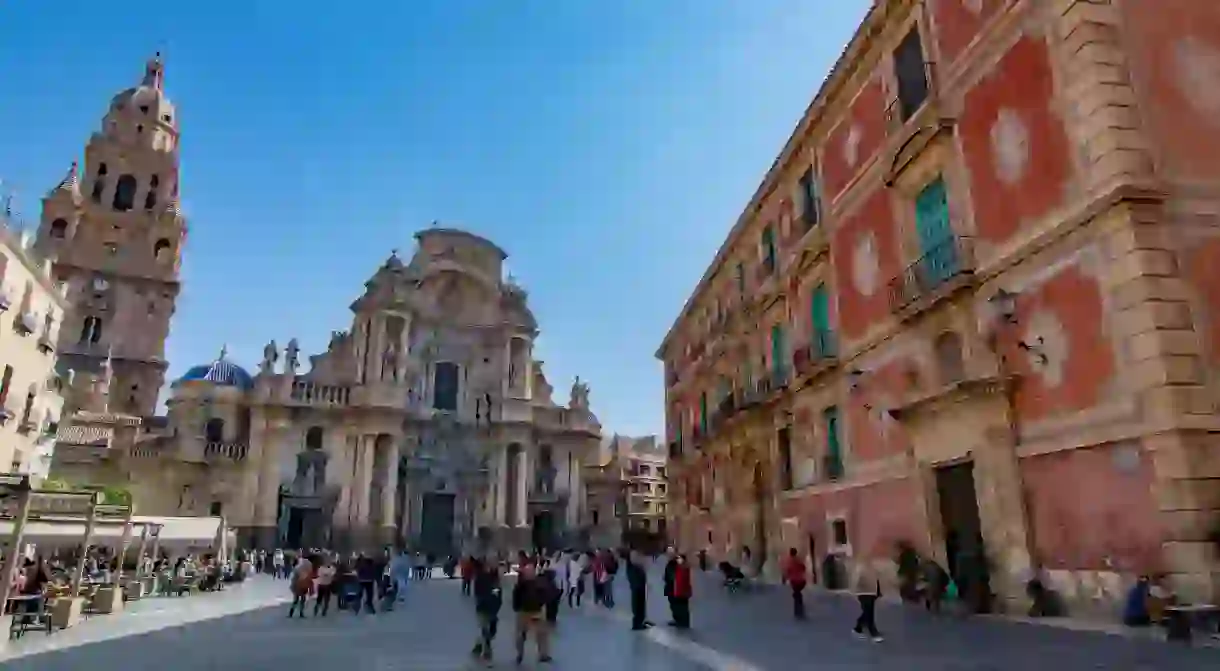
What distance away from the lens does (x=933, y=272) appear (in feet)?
46.2

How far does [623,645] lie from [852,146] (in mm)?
13026

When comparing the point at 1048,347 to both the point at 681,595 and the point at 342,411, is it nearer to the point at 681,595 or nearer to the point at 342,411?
the point at 681,595

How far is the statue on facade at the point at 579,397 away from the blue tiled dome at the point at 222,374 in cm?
1851

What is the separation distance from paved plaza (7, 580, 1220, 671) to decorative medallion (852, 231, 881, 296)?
6920 millimetres

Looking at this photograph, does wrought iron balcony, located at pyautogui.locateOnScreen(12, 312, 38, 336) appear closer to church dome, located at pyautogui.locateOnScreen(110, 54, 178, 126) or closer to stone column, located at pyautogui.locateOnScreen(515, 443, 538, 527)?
stone column, located at pyautogui.locateOnScreen(515, 443, 538, 527)

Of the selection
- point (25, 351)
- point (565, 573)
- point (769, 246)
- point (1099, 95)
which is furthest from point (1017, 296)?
point (25, 351)

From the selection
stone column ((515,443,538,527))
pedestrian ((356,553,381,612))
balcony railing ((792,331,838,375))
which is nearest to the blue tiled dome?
stone column ((515,443,538,527))

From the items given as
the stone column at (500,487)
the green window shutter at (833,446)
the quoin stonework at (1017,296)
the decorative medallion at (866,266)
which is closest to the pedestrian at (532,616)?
the quoin stonework at (1017,296)

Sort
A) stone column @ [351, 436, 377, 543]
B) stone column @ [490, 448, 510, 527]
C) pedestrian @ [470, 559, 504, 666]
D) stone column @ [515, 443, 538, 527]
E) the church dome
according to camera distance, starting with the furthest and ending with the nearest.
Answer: the church dome < stone column @ [515, 443, 538, 527] < stone column @ [490, 448, 510, 527] < stone column @ [351, 436, 377, 543] < pedestrian @ [470, 559, 504, 666]

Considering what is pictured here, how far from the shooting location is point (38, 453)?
26203 mm

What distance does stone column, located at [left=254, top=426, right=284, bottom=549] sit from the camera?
3350 centimetres

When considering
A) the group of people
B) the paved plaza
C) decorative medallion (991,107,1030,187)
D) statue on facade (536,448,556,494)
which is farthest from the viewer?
statue on facade (536,448,556,494)

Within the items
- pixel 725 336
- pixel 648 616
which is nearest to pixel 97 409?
pixel 725 336

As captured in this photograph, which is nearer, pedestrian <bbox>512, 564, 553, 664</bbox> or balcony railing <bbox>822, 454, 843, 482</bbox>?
pedestrian <bbox>512, 564, 553, 664</bbox>
